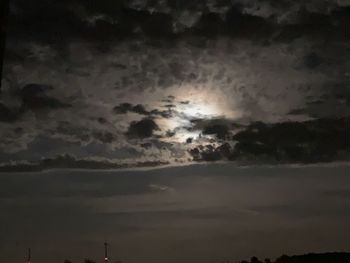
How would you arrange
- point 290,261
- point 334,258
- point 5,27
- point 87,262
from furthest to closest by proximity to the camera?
point 87,262
point 290,261
point 334,258
point 5,27

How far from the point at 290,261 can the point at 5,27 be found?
77185 millimetres

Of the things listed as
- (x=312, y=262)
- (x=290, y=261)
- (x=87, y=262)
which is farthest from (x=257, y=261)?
(x=87, y=262)

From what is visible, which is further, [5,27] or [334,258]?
[334,258]

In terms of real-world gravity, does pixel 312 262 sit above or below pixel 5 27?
above

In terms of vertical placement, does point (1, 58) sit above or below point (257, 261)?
below

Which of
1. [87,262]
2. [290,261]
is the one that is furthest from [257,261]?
[87,262]

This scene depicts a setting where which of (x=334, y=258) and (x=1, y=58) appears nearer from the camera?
(x=1, y=58)

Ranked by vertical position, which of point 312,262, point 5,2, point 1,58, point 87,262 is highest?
point 87,262

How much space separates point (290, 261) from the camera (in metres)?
77.6

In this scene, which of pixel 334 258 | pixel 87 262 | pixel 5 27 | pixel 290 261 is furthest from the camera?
pixel 87 262

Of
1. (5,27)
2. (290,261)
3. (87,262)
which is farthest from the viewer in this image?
(87,262)

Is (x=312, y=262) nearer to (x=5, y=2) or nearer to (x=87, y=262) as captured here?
(x=5, y=2)

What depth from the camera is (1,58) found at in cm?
554

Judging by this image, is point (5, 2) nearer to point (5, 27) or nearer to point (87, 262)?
point (5, 27)
